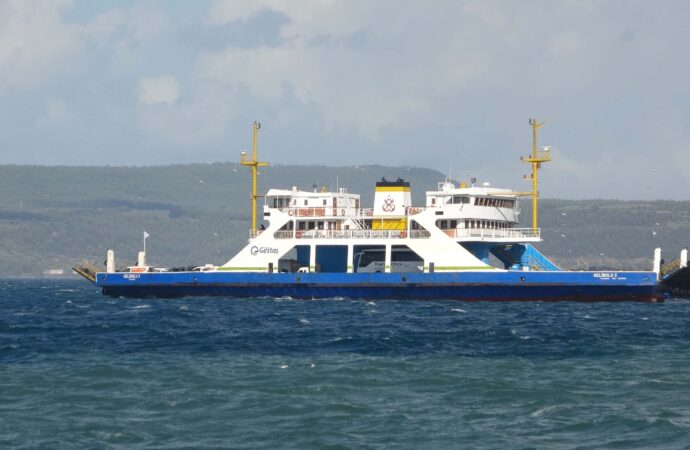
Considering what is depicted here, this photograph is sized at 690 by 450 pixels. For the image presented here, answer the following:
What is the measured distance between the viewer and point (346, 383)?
35.6 metres

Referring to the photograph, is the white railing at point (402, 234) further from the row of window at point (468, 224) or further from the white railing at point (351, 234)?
the row of window at point (468, 224)

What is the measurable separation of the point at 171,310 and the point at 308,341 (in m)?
19.1

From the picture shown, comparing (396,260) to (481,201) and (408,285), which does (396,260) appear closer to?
(408,285)

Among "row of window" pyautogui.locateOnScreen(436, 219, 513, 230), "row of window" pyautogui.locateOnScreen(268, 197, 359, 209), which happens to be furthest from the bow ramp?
"row of window" pyautogui.locateOnScreen(268, 197, 359, 209)

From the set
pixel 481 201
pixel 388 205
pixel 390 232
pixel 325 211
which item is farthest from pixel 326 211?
pixel 481 201

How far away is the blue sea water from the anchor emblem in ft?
58.6

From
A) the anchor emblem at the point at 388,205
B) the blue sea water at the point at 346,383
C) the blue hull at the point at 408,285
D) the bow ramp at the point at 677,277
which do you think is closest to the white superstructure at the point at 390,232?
the anchor emblem at the point at 388,205

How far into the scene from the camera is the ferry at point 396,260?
70062mm

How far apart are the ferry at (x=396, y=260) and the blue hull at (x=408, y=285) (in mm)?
54

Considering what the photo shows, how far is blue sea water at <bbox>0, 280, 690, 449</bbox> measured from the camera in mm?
29281

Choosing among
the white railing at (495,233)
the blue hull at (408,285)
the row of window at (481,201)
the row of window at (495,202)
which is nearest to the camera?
the blue hull at (408,285)

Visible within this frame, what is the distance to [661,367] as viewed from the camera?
129 feet

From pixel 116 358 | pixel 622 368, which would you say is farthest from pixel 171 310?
pixel 622 368

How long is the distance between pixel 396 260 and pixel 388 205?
3.15 metres
